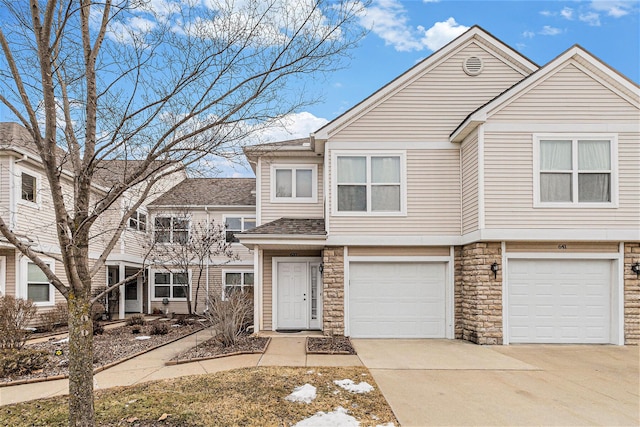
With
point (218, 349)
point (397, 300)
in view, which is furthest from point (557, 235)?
point (218, 349)

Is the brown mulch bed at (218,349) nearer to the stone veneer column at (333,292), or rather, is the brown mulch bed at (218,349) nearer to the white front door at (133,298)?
the stone veneer column at (333,292)

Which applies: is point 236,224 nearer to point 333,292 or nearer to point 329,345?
point 333,292

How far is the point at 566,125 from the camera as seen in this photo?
10750 mm

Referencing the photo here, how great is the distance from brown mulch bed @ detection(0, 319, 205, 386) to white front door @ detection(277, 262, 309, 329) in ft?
9.83

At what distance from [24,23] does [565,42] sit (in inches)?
461

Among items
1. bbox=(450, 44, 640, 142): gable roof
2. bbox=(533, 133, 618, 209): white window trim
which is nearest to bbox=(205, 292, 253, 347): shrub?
bbox=(450, 44, 640, 142): gable roof

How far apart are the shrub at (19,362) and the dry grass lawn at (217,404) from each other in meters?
2.10

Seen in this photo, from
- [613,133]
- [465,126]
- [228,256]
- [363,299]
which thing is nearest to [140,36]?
[465,126]

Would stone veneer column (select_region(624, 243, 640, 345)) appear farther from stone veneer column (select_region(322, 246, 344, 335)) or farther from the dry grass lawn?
the dry grass lawn

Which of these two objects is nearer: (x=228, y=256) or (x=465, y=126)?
(x=465, y=126)

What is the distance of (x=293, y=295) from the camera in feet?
43.0

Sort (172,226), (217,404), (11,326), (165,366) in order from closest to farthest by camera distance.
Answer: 1. (217,404)
2. (165,366)
3. (11,326)
4. (172,226)

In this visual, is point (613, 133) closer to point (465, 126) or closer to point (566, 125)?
point (566, 125)

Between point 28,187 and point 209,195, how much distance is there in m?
7.54
